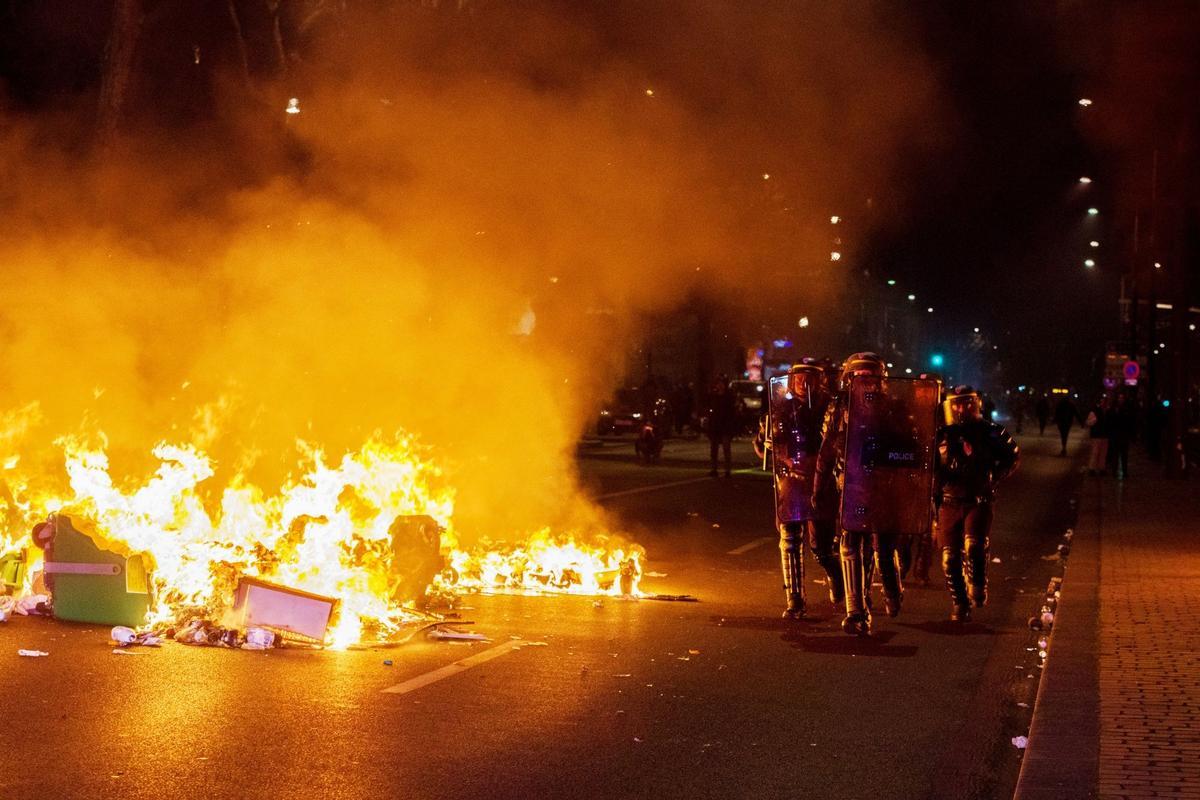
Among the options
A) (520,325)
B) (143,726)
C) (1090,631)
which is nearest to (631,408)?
(520,325)

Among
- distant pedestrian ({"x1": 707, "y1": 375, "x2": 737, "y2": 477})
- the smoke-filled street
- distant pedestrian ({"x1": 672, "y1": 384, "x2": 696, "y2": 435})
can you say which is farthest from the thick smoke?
distant pedestrian ({"x1": 672, "y1": 384, "x2": 696, "y2": 435})

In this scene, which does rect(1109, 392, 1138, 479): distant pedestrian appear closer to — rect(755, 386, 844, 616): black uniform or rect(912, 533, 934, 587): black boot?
rect(912, 533, 934, 587): black boot

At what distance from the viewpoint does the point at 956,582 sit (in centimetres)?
921

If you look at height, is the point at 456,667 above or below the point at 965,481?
below

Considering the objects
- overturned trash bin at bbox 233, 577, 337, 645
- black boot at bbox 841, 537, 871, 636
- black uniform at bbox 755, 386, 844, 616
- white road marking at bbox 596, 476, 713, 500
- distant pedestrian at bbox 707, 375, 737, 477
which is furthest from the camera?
distant pedestrian at bbox 707, 375, 737, 477

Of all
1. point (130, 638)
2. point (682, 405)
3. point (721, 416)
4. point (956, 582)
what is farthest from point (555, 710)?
point (682, 405)

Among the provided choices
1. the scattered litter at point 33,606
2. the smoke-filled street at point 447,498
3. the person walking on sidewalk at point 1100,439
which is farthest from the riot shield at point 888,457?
the person walking on sidewalk at point 1100,439

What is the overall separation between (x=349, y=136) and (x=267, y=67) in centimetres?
145

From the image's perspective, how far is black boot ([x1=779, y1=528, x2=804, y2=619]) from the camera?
8953mm

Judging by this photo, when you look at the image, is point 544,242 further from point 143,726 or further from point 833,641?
point 143,726

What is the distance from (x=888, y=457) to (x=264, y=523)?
371 cm

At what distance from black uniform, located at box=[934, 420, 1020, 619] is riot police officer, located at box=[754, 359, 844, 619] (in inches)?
31.8

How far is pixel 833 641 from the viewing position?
845 centimetres

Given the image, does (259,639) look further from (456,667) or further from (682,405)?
(682,405)
